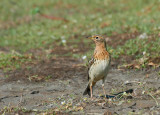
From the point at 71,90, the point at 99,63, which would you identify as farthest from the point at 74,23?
the point at 99,63

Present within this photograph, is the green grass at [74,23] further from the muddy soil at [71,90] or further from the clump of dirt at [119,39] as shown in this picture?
the muddy soil at [71,90]

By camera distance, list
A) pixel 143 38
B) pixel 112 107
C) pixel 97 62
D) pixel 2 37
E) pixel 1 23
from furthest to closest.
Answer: pixel 1 23, pixel 2 37, pixel 143 38, pixel 97 62, pixel 112 107

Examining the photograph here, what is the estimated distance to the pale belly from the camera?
19.8 feet

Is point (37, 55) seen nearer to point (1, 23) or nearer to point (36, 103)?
point (36, 103)

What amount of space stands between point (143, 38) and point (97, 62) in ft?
Answer: 11.3

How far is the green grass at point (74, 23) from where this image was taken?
9211 mm

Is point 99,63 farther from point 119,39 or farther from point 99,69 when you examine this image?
point 119,39

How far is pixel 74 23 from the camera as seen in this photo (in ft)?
42.1

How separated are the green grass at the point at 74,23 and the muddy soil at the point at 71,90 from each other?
36.0 inches

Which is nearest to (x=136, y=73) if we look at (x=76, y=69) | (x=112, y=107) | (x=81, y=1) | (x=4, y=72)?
(x=76, y=69)

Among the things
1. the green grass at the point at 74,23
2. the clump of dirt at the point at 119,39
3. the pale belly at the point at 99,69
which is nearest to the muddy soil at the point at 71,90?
the pale belly at the point at 99,69

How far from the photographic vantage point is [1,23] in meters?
14.2

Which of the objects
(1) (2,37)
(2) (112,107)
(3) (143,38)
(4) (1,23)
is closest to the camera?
(2) (112,107)

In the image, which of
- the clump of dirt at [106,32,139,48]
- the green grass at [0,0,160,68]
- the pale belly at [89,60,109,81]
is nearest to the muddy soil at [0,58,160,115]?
the pale belly at [89,60,109,81]
